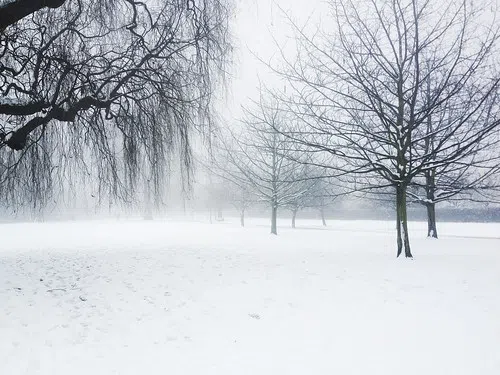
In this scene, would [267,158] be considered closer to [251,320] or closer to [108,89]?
[108,89]

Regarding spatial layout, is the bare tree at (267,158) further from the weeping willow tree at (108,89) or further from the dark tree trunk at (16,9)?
the dark tree trunk at (16,9)

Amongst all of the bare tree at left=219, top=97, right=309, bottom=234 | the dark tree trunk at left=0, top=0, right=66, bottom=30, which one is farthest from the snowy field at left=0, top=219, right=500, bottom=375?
the bare tree at left=219, top=97, right=309, bottom=234

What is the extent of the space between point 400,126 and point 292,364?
259 inches

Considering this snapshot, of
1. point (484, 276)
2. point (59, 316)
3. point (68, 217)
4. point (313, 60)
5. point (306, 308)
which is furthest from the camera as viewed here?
point (68, 217)

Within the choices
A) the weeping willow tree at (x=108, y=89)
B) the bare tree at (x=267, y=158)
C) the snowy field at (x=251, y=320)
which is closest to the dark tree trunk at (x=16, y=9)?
the weeping willow tree at (x=108, y=89)

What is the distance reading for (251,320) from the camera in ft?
13.2

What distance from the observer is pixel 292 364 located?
3.05 meters

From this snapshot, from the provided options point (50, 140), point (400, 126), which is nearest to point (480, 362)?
point (400, 126)

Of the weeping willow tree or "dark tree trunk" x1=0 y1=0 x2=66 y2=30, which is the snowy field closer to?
the weeping willow tree

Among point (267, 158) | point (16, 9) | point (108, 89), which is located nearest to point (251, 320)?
point (108, 89)

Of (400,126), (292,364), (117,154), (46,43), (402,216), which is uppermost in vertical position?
(46,43)

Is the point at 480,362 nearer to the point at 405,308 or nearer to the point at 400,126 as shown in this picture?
the point at 405,308

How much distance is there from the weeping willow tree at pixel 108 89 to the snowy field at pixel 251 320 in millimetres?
2131

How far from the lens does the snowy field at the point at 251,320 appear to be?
10.0 feet
